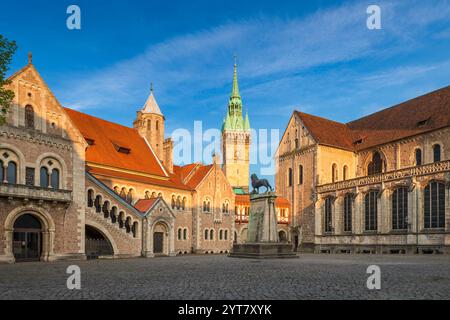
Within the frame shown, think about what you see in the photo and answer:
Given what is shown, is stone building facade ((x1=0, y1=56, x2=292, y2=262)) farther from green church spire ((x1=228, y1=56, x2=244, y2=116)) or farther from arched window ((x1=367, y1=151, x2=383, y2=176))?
green church spire ((x1=228, y1=56, x2=244, y2=116))

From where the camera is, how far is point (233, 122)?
12062 centimetres

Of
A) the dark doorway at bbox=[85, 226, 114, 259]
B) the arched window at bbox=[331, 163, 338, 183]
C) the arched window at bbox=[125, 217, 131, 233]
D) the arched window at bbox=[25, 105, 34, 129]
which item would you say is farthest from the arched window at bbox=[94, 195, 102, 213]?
the arched window at bbox=[331, 163, 338, 183]

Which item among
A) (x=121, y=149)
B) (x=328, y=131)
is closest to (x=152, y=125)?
(x=121, y=149)

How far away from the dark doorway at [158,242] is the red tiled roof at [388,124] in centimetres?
2424

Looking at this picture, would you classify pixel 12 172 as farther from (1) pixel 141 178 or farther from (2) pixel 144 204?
(1) pixel 141 178

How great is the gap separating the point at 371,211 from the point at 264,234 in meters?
20.4

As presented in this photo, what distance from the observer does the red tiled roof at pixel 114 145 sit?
39.7 meters

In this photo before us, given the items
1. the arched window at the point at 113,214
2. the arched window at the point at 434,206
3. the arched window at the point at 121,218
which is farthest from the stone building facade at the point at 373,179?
the arched window at the point at 113,214

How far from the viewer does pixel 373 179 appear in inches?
1785

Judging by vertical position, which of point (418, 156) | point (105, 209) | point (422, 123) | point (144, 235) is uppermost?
point (422, 123)
